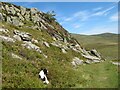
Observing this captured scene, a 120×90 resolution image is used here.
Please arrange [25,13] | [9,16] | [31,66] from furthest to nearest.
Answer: [25,13] < [9,16] < [31,66]

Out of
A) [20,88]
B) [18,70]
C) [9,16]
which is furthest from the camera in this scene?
[9,16]

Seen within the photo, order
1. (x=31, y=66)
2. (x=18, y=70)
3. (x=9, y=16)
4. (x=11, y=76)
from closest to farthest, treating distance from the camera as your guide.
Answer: (x=11, y=76) < (x=18, y=70) < (x=31, y=66) < (x=9, y=16)

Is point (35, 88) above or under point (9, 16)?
under

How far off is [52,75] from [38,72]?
64.4 inches

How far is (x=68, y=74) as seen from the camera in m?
29.7

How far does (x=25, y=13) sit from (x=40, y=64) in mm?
41223

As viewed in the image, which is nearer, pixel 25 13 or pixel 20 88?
pixel 20 88

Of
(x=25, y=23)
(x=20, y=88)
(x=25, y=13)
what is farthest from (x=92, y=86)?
(x=25, y=13)

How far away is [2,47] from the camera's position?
3234 centimetres

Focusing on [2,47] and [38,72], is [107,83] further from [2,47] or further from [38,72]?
[2,47]

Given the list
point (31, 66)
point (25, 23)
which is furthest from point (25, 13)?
point (31, 66)

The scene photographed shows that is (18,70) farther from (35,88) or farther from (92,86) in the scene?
(92,86)

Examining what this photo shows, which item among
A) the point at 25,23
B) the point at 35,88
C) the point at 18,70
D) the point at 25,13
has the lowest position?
the point at 35,88

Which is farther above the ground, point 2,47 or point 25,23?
point 25,23
